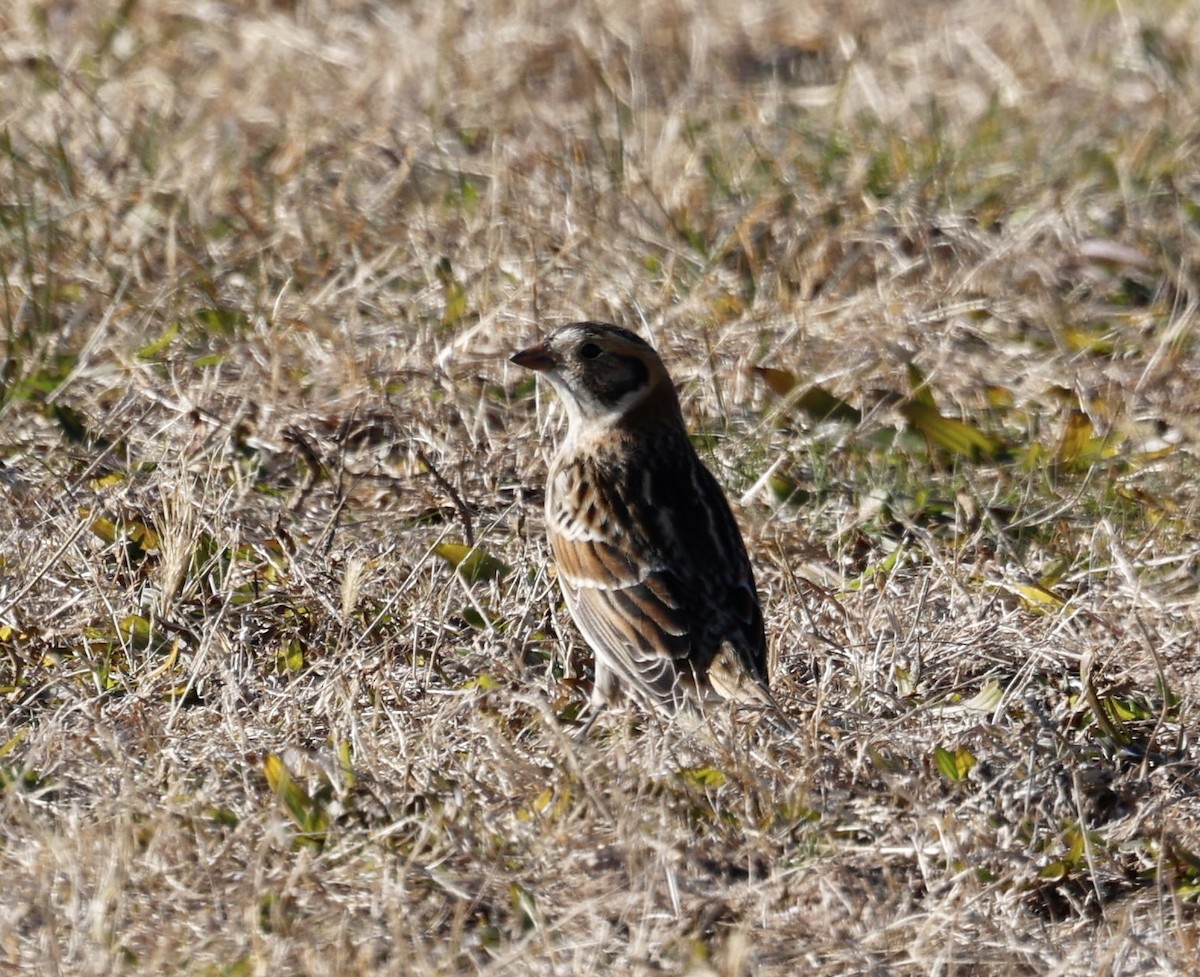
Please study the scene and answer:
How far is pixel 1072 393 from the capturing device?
6617 mm

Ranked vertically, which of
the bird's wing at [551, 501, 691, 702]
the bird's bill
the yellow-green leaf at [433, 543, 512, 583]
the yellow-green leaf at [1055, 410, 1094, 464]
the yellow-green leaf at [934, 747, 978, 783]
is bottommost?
the yellow-green leaf at [1055, 410, 1094, 464]

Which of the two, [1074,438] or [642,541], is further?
[1074,438]

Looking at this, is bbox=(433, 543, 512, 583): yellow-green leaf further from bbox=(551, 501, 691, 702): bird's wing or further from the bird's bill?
the bird's bill

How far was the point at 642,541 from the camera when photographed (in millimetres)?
5164

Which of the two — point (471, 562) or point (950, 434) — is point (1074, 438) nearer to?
point (950, 434)

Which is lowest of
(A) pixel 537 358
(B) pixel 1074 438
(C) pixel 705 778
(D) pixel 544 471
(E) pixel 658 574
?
(B) pixel 1074 438

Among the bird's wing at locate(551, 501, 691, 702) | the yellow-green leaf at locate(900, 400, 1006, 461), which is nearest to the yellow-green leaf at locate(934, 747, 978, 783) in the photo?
the bird's wing at locate(551, 501, 691, 702)

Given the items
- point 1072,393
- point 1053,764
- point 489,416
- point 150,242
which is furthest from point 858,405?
point 150,242

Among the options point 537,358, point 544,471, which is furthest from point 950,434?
point 537,358

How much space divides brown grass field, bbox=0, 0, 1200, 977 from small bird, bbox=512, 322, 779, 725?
196 mm

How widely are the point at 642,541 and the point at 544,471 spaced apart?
3.49 feet

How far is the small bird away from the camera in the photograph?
193 inches

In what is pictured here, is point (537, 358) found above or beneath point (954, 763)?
above

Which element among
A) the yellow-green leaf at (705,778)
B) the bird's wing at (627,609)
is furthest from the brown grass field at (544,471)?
the bird's wing at (627,609)
